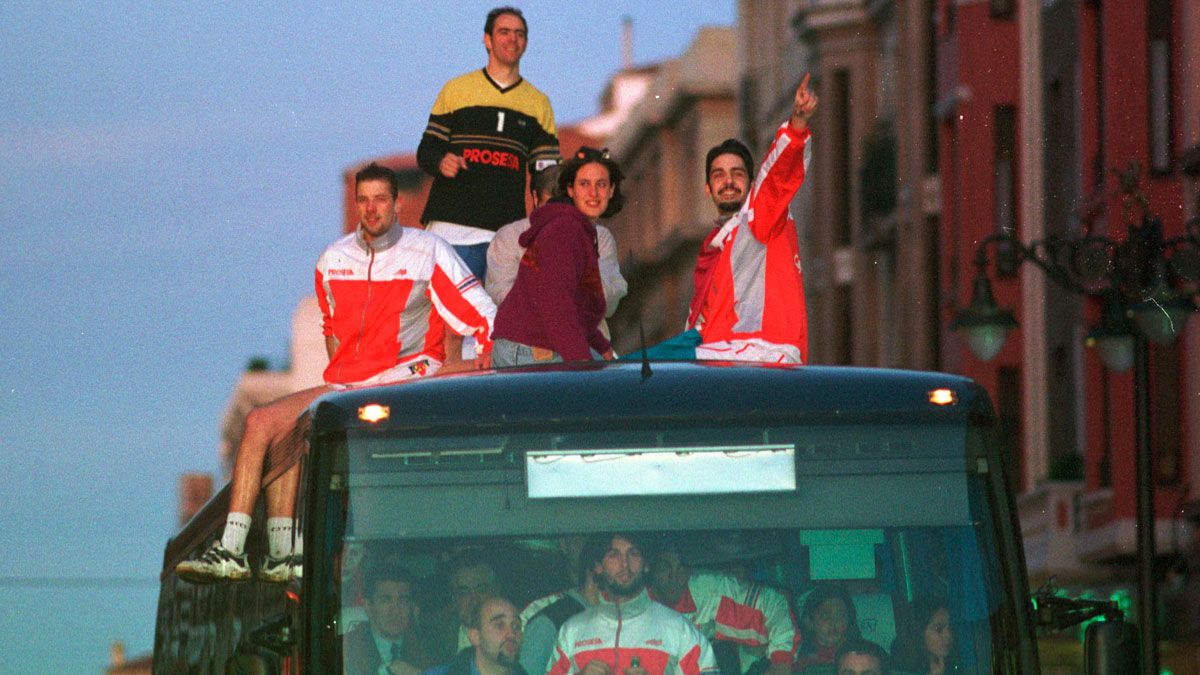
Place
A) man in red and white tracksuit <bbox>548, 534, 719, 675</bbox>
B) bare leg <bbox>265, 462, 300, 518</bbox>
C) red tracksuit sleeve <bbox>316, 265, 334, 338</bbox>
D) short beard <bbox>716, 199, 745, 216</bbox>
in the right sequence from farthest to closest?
red tracksuit sleeve <bbox>316, 265, 334, 338</bbox>, short beard <bbox>716, 199, 745, 216</bbox>, bare leg <bbox>265, 462, 300, 518</bbox>, man in red and white tracksuit <bbox>548, 534, 719, 675</bbox>

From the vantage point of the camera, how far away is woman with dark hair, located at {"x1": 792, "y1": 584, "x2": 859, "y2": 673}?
32.3 feet

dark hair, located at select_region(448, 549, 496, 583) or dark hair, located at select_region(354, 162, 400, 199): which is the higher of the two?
dark hair, located at select_region(354, 162, 400, 199)

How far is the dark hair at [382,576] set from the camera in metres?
10.0

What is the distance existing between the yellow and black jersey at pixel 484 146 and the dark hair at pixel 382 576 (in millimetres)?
5621

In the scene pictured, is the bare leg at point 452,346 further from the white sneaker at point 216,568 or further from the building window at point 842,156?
the building window at point 842,156

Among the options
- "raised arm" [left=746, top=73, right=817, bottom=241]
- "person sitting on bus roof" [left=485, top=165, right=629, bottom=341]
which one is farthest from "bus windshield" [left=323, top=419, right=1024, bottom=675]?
"person sitting on bus roof" [left=485, top=165, right=629, bottom=341]

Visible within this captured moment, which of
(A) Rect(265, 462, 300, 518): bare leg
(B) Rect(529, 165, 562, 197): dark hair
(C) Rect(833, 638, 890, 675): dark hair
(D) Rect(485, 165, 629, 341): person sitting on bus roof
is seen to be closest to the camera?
(C) Rect(833, 638, 890, 675): dark hair

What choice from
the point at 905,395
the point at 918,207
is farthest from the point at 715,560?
the point at 918,207

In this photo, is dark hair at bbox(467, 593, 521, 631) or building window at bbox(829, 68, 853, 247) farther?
building window at bbox(829, 68, 853, 247)

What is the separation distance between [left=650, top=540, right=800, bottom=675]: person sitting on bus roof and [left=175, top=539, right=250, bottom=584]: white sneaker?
A: 2.12 m

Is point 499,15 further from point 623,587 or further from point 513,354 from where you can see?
point 623,587

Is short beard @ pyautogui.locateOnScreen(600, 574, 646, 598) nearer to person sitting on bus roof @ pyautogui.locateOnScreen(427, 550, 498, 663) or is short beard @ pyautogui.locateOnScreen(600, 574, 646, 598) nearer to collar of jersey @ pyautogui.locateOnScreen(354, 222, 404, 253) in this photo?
person sitting on bus roof @ pyautogui.locateOnScreen(427, 550, 498, 663)

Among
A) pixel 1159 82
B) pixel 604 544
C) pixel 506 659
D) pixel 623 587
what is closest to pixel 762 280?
pixel 604 544

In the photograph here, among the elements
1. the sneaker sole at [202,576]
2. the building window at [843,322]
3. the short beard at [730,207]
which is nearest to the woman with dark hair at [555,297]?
the short beard at [730,207]
